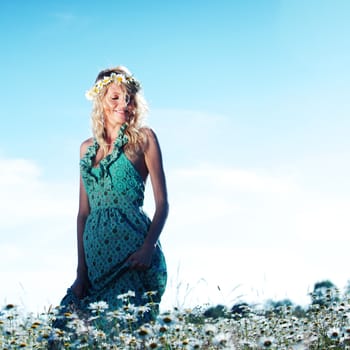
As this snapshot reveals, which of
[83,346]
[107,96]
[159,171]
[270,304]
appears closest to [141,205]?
[159,171]

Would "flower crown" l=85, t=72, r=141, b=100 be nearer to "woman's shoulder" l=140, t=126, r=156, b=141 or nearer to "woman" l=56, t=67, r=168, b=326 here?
"woman" l=56, t=67, r=168, b=326

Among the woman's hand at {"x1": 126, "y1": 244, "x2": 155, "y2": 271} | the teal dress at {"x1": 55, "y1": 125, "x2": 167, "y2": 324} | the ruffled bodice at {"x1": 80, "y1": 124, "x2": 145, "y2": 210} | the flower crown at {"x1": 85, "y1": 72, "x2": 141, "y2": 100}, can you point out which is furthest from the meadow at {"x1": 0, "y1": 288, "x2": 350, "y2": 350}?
the flower crown at {"x1": 85, "y1": 72, "x2": 141, "y2": 100}

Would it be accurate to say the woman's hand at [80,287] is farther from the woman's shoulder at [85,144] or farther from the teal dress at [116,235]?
the woman's shoulder at [85,144]

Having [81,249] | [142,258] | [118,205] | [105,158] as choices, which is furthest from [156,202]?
[81,249]

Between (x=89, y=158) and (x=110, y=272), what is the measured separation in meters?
0.96

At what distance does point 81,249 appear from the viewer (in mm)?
6059

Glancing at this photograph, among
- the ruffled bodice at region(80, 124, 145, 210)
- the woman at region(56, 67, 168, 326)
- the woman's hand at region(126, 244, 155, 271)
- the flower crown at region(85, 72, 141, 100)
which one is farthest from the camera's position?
the flower crown at region(85, 72, 141, 100)

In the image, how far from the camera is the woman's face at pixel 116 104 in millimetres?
6098

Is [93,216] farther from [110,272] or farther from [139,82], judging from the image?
[139,82]

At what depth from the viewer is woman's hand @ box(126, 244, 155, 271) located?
221 inches

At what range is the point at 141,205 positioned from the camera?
597 cm

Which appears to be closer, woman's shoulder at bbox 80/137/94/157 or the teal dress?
the teal dress

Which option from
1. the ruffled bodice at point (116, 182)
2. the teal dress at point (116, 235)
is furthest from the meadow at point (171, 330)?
the ruffled bodice at point (116, 182)

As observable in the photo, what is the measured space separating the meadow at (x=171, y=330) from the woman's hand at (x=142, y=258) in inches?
9.5
